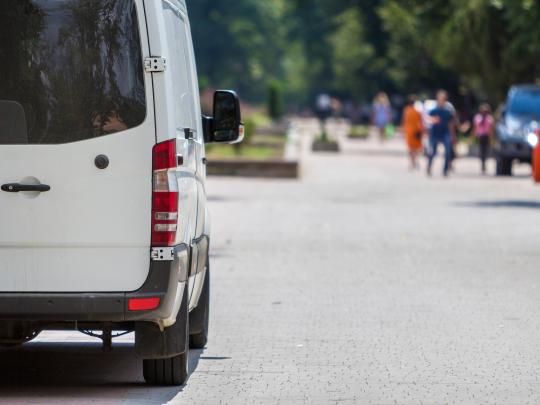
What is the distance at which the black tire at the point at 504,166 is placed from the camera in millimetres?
32438

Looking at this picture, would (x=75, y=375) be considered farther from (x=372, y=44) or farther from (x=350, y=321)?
(x=372, y=44)

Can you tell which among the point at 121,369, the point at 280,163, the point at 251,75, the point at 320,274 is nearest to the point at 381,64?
the point at 251,75

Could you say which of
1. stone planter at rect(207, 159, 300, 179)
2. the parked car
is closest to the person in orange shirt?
the parked car

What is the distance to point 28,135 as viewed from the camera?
684 centimetres

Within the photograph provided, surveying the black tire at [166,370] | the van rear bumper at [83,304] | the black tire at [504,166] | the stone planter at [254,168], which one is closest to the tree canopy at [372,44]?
the black tire at [504,166]

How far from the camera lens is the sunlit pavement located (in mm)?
7543

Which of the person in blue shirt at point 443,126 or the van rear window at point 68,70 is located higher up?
the van rear window at point 68,70

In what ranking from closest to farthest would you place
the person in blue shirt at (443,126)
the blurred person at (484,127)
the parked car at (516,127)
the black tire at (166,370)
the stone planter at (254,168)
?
the black tire at (166,370), the stone planter at (254,168), the person in blue shirt at (443,126), the parked car at (516,127), the blurred person at (484,127)

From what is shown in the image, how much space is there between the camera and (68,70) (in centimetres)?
687

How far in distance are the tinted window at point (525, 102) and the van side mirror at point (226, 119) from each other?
2488 centimetres

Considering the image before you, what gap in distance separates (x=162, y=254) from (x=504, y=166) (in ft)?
86.1

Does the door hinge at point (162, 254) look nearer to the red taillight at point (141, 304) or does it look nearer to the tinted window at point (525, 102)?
the red taillight at point (141, 304)

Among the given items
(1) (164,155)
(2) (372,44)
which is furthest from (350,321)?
(2) (372,44)

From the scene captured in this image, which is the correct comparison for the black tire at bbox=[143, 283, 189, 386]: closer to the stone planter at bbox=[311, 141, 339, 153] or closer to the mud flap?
the mud flap
